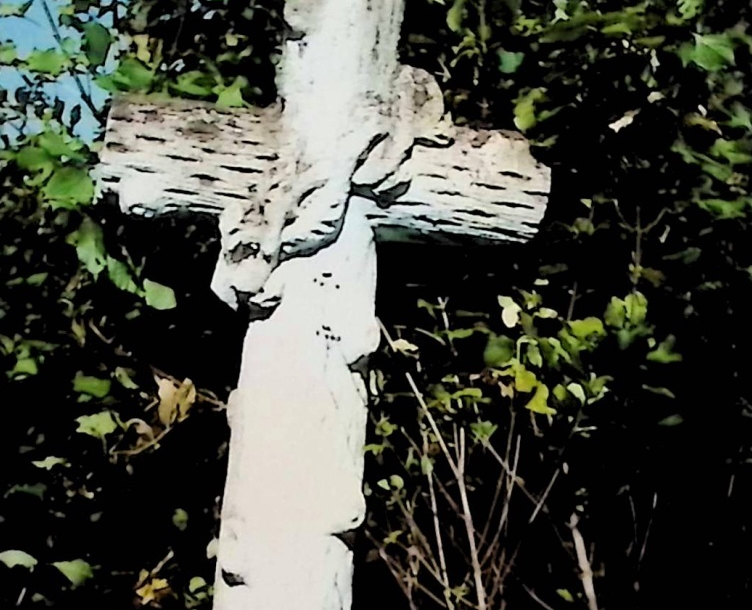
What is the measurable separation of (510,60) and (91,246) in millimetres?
816

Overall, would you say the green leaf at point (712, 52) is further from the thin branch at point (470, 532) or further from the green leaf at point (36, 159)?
the green leaf at point (36, 159)

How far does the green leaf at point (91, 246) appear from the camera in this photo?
7.12ft

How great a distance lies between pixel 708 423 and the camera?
1.97 metres

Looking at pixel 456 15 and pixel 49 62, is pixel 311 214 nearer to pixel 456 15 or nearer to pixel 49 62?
pixel 456 15

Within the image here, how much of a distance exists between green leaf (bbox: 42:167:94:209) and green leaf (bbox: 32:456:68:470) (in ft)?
2.07

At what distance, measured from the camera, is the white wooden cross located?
1.71 m

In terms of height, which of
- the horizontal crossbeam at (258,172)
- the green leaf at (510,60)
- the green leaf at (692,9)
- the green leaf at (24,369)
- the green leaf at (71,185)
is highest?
the green leaf at (692,9)

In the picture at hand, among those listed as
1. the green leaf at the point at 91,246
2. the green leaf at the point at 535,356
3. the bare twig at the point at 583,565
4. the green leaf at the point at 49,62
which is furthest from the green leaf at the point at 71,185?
the bare twig at the point at 583,565

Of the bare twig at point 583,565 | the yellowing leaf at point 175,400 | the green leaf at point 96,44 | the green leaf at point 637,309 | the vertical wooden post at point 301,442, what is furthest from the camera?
the yellowing leaf at point 175,400

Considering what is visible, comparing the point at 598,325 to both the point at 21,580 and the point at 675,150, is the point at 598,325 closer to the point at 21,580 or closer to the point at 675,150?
the point at 675,150

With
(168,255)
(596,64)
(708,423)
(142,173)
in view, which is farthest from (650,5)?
(168,255)

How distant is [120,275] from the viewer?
7.43 feet

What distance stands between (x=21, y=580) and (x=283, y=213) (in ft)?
3.91

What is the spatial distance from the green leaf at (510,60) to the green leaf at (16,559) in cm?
132
